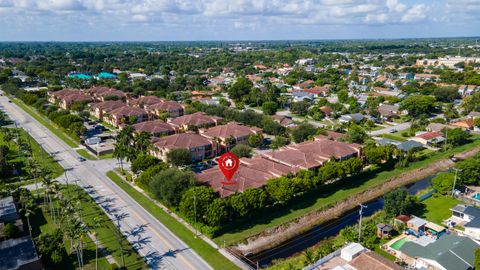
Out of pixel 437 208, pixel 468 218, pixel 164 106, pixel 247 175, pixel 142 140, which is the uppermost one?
pixel 164 106

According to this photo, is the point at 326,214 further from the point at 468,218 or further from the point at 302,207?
the point at 468,218

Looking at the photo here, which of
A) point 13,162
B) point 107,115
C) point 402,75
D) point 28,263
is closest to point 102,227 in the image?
point 28,263

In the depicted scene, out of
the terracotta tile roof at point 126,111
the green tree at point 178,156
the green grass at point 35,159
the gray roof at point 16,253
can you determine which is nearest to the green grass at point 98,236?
the gray roof at point 16,253

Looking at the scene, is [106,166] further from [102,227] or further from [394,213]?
[394,213]

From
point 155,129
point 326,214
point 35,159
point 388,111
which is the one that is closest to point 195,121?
point 155,129

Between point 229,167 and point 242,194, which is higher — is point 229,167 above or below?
above

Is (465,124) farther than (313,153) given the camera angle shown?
Yes

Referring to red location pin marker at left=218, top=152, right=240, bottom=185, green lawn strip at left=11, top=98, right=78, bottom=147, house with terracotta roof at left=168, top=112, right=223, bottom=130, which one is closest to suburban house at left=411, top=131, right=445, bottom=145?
house with terracotta roof at left=168, top=112, right=223, bottom=130

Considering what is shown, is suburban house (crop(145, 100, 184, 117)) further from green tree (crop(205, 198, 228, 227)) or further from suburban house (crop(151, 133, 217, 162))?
green tree (crop(205, 198, 228, 227))
